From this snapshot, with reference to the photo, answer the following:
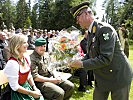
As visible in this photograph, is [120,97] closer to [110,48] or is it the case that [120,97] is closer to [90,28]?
[110,48]

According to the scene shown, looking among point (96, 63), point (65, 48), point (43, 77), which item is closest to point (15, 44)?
point (65, 48)

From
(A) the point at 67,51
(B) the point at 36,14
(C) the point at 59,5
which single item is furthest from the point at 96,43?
(B) the point at 36,14

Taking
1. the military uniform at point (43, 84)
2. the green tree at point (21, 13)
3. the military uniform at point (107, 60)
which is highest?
the green tree at point (21, 13)

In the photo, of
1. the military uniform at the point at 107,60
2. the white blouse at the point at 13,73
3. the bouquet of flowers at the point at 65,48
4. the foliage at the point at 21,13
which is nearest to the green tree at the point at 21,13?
the foliage at the point at 21,13

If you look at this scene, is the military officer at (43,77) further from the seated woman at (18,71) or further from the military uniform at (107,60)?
the military uniform at (107,60)

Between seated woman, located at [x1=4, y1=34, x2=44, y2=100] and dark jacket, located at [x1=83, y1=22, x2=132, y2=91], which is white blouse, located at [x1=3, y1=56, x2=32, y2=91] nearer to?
seated woman, located at [x1=4, y1=34, x2=44, y2=100]

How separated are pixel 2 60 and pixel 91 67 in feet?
10.8

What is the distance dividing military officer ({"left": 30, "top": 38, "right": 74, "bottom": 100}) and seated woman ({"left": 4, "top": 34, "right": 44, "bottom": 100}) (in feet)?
3.04

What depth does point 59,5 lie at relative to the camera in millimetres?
59969

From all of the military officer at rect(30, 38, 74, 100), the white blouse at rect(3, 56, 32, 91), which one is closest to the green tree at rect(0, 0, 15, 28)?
the military officer at rect(30, 38, 74, 100)

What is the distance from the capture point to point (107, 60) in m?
2.99

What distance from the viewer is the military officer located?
4750mm

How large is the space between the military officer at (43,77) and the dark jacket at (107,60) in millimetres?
1514

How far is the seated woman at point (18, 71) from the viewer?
11.7ft
